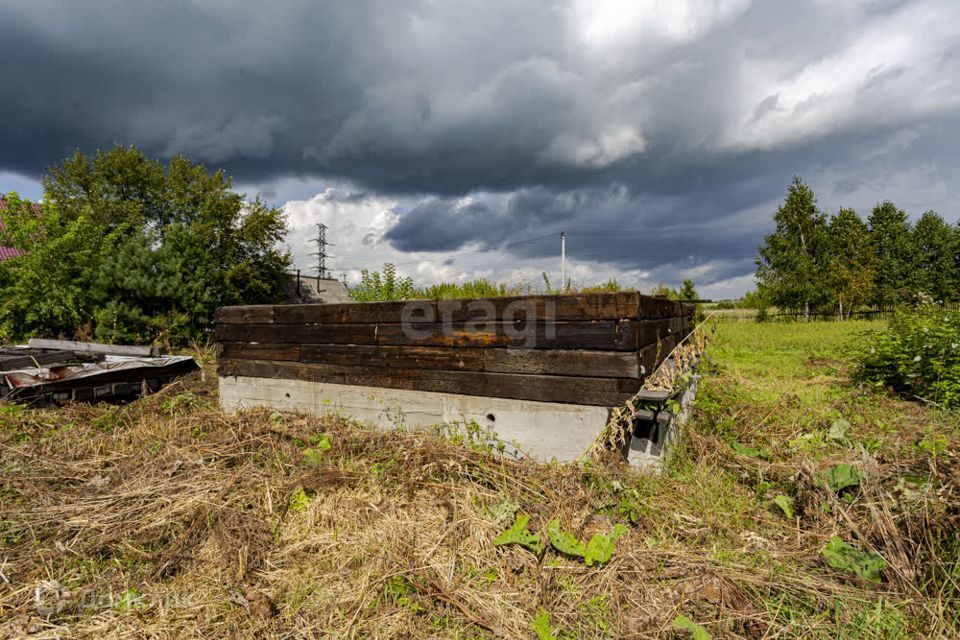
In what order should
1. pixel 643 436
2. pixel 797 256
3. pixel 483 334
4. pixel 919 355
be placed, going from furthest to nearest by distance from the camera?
pixel 797 256 → pixel 919 355 → pixel 483 334 → pixel 643 436

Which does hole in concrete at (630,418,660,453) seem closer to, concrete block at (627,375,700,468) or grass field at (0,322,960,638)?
concrete block at (627,375,700,468)

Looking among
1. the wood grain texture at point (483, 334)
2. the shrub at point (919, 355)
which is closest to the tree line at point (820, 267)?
the shrub at point (919, 355)

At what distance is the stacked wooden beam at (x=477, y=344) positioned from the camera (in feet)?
12.3

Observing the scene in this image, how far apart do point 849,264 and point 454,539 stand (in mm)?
43639

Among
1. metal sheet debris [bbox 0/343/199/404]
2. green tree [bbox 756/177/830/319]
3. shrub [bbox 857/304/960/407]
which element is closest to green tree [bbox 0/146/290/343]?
metal sheet debris [bbox 0/343/199/404]

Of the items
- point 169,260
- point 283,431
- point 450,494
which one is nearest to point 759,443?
point 450,494

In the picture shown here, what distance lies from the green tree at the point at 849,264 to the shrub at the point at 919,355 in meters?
31.2

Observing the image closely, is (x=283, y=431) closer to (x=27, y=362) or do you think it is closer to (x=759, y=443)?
(x=759, y=443)

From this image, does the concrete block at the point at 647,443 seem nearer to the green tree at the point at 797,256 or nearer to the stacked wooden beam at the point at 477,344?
the stacked wooden beam at the point at 477,344

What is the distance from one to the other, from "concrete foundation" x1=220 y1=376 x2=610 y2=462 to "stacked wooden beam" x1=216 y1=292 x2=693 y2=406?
0.10 metres

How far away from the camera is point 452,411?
4492mm

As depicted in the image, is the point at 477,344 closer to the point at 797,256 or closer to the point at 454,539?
the point at 454,539

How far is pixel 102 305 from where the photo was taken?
14281 millimetres

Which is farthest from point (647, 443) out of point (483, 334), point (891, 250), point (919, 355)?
point (891, 250)
